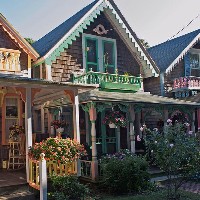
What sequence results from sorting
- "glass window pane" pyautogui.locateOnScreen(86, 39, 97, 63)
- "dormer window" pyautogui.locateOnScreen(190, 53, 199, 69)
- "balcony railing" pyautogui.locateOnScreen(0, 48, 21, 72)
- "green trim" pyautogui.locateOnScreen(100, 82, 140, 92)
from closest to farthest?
1. "balcony railing" pyautogui.locateOnScreen(0, 48, 21, 72)
2. "green trim" pyautogui.locateOnScreen(100, 82, 140, 92)
3. "glass window pane" pyautogui.locateOnScreen(86, 39, 97, 63)
4. "dormer window" pyautogui.locateOnScreen(190, 53, 199, 69)

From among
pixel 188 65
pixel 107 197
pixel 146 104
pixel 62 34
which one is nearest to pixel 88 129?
pixel 146 104

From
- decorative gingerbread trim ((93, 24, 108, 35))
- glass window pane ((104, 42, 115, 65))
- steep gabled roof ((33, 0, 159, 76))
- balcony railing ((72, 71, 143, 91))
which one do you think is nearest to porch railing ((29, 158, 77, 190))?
balcony railing ((72, 71, 143, 91))

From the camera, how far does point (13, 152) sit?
12078 millimetres

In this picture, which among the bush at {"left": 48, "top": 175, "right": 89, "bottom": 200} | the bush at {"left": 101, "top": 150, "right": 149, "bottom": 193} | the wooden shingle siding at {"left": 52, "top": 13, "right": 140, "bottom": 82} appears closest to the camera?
the bush at {"left": 48, "top": 175, "right": 89, "bottom": 200}

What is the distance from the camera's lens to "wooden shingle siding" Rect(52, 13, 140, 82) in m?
14.5

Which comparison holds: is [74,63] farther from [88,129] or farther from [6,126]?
[6,126]

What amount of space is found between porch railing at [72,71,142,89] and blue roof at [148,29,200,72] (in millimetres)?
3318

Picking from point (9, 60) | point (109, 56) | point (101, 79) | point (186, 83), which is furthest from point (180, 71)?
point (9, 60)

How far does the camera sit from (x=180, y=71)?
19484mm

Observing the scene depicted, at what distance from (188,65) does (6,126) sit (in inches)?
464

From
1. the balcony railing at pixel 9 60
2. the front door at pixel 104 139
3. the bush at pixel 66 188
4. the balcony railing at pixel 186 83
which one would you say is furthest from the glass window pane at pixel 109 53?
the bush at pixel 66 188

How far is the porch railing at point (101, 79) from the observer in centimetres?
1386

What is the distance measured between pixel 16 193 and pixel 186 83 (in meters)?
12.5

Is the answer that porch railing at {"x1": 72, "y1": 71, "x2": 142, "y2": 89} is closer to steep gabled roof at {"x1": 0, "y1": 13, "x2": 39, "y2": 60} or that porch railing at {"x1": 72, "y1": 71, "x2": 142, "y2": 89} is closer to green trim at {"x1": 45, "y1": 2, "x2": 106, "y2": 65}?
green trim at {"x1": 45, "y1": 2, "x2": 106, "y2": 65}
